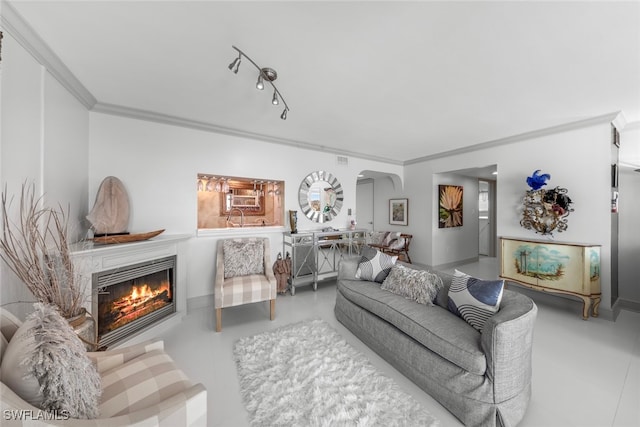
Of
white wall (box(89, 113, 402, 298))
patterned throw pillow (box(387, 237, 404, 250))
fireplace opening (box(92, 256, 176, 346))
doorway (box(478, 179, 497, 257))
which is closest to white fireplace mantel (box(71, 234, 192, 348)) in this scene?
fireplace opening (box(92, 256, 176, 346))

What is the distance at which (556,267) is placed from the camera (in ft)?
10.3

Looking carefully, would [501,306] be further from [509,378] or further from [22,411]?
[22,411]

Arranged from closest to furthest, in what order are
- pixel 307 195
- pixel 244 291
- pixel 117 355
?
pixel 117 355 → pixel 244 291 → pixel 307 195

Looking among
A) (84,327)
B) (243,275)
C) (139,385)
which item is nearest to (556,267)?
(243,275)

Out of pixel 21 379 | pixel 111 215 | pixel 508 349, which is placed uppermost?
pixel 111 215

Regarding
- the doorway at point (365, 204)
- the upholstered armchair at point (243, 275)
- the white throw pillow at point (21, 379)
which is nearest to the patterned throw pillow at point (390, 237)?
the doorway at point (365, 204)

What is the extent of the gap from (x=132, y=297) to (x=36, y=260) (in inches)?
51.1

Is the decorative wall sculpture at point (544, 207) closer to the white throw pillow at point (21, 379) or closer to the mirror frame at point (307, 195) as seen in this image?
the mirror frame at point (307, 195)

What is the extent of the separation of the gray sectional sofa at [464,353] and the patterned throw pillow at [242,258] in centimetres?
176

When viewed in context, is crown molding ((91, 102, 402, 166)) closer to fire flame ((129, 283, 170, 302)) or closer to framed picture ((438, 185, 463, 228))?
fire flame ((129, 283, 170, 302))

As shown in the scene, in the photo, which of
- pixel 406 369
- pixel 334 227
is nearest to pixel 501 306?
pixel 406 369

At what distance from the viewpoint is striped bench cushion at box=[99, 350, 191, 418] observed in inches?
43.0

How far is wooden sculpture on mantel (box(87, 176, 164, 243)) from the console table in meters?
1.99

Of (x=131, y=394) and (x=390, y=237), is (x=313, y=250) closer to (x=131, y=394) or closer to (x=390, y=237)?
(x=390, y=237)
